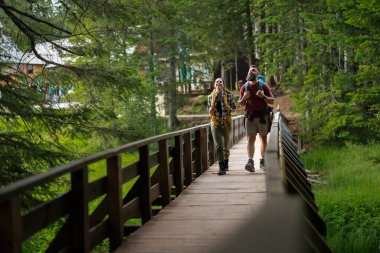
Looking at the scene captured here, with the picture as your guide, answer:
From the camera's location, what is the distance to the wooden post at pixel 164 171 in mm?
7391

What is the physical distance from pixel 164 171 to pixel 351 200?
20.4 ft

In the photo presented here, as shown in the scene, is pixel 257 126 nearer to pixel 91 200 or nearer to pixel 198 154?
pixel 198 154

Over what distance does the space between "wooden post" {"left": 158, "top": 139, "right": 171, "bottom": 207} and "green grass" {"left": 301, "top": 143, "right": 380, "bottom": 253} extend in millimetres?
3784

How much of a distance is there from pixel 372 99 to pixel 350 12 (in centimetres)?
309

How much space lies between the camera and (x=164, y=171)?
24.6ft

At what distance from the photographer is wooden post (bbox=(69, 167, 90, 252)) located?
4413mm

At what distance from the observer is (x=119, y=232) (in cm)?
529

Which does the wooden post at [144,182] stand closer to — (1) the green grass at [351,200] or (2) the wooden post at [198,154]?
(2) the wooden post at [198,154]

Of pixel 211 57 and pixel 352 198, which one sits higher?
pixel 211 57

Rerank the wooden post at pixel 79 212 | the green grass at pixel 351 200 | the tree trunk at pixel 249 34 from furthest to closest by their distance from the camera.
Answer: the tree trunk at pixel 249 34 → the green grass at pixel 351 200 → the wooden post at pixel 79 212

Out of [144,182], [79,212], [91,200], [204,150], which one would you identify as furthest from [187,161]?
[79,212]

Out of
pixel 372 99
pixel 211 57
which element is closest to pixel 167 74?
pixel 211 57

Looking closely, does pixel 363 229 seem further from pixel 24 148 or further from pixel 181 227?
pixel 24 148

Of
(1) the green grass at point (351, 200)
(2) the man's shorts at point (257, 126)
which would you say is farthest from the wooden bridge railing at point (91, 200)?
(1) the green grass at point (351, 200)
